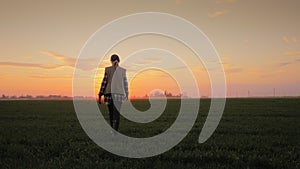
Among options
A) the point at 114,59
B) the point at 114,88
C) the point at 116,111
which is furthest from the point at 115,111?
the point at 114,59

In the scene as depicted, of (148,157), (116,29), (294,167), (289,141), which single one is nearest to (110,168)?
(148,157)

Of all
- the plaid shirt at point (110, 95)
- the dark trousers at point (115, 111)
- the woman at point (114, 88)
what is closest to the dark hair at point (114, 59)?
the woman at point (114, 88)

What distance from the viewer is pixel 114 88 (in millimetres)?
12812

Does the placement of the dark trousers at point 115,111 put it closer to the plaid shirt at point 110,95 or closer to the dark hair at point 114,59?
the plaid shirt at point 110,95

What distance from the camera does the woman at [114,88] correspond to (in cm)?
1274

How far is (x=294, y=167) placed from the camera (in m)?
8.14

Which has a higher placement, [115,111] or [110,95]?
[110,95]

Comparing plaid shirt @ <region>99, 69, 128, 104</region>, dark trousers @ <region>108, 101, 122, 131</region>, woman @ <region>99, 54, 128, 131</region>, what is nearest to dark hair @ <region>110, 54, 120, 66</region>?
woman @ <region>99, 54, 128, 131</region>

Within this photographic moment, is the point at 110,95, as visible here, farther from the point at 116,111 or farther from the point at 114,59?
the point at 114,59

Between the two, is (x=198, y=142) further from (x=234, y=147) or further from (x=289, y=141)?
(x=289, y=141)

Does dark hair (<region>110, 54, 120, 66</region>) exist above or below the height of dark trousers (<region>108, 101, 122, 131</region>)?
above

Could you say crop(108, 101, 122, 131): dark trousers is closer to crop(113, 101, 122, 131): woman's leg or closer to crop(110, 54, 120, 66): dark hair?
crop(113, 101, 122, 131): woman's leg

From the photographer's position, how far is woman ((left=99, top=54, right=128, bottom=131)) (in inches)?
502

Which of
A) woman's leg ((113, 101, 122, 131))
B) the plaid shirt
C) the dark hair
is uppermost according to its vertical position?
the dark hair
